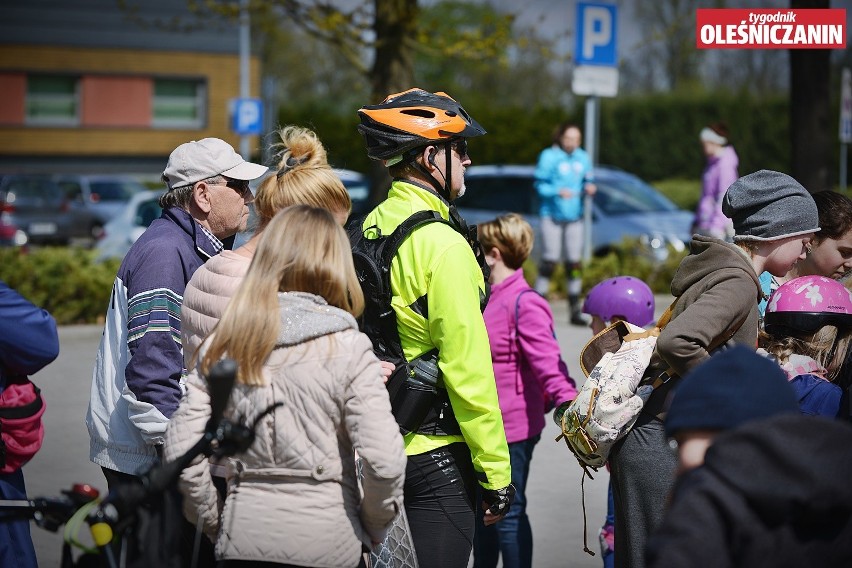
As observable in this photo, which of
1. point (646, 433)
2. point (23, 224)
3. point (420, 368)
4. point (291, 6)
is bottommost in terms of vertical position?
point (23, 224)

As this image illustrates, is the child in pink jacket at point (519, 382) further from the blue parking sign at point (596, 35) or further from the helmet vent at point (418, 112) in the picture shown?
the blue parking sign at point (596, 35)

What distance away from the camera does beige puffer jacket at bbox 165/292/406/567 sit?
9.44ft

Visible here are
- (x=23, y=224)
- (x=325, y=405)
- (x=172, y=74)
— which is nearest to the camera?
(x=325, y=405)

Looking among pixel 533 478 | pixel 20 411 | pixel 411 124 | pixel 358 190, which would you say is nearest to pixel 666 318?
pixel 411 124

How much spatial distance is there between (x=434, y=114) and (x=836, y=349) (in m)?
1.52

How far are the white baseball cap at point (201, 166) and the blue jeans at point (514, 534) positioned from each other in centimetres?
181

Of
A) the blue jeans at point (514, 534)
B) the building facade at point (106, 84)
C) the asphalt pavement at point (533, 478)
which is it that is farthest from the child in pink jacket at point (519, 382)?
the building facade at point (106, 84)

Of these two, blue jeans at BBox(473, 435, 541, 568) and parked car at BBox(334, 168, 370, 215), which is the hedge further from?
blue jeans at BBox(473, 435, 541, 568)

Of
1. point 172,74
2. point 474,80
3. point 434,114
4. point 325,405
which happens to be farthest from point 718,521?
point 474,80

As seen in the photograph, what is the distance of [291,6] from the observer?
13633 millimetres

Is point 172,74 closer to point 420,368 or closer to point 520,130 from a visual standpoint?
point 520,130

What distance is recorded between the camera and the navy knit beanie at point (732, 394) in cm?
215

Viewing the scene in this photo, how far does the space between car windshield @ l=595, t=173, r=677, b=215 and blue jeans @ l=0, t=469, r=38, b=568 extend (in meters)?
12.6

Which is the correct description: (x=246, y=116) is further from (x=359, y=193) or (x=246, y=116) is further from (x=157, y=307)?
(x=157, y=307)
